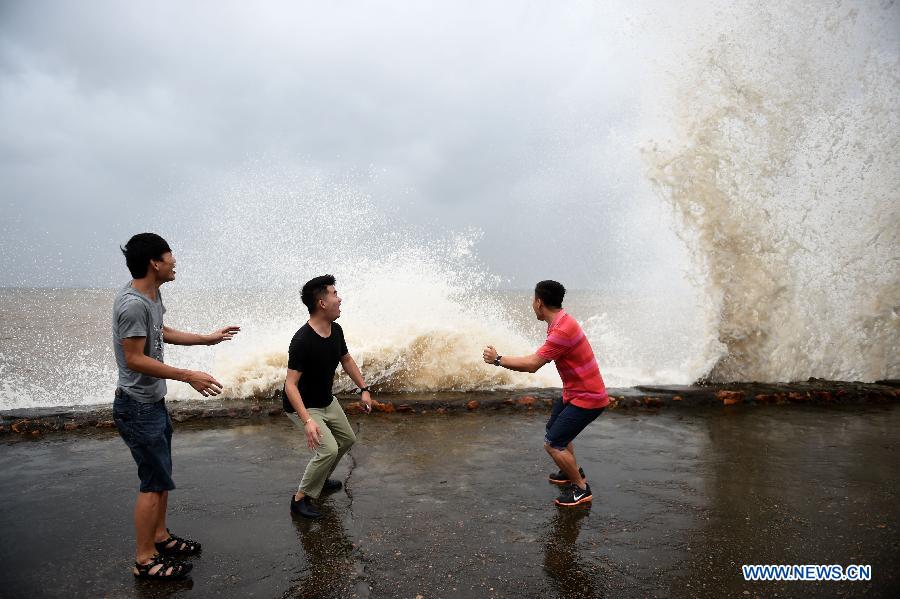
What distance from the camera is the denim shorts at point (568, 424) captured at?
390 cm

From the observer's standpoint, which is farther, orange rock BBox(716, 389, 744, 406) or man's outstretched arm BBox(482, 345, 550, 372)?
orange rock BBox(716, 389, 744, 406)

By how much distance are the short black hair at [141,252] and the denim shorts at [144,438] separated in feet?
2.32

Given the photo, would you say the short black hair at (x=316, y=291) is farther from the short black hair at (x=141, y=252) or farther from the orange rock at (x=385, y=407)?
the orange rock at (x=385, y=407)

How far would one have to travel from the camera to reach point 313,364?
3787 millimetres

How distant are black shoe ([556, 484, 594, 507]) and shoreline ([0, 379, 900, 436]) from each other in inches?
120

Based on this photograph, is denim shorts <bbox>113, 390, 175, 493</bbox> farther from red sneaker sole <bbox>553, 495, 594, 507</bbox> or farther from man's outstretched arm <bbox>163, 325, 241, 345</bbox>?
red sneaker sole <bbox>553, 495, 594, 507</bbox>

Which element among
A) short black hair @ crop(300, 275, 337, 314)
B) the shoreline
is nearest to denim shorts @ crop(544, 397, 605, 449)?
short black hair @ crop(300, 275, 337, 314)

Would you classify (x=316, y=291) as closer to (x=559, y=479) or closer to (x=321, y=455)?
(x=321, y=455)

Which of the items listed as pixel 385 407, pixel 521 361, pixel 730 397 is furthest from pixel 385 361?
pixel 521 361

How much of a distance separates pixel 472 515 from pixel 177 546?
76.3 inches

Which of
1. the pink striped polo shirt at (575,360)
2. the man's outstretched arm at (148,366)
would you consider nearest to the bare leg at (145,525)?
the man's outstretched arm at (148,366)

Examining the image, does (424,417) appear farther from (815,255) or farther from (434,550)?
(815,255)

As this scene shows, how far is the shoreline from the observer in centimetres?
618

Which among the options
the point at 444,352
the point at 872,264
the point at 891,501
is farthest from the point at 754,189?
the point at 891,501
